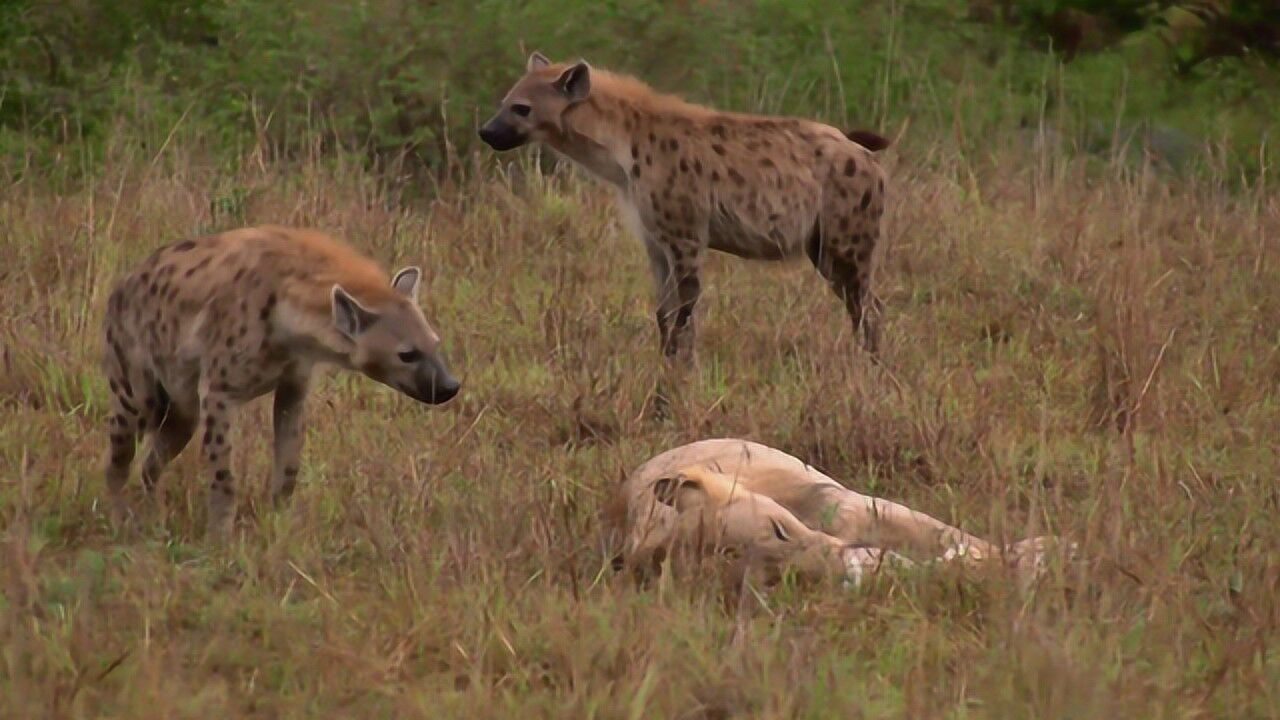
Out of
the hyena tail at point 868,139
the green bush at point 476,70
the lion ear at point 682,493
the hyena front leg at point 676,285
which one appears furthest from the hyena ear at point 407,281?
the green bush at point 476,70

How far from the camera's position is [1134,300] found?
21.5 feet

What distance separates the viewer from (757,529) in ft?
14.9

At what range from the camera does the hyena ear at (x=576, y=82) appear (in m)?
7.32

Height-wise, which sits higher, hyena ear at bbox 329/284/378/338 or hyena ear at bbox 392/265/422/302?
hyena ear at bbox 329/284/378/338

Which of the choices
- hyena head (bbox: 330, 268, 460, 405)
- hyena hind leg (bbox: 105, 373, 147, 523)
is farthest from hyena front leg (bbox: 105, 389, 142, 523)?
hyena head (bbox: 330, 268, 460, 405)

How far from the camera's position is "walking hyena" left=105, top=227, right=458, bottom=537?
491 centimetres

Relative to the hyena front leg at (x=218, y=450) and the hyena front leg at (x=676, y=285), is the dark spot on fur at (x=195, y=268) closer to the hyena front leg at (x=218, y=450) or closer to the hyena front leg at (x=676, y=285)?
the hyena front leg at (x=218, y=450)

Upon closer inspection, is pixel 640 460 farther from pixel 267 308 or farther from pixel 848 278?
pixel 848 278

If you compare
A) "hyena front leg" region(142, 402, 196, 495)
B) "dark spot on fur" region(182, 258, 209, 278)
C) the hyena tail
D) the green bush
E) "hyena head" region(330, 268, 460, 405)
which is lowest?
the green bush

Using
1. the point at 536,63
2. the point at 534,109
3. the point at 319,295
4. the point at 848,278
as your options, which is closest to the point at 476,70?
the point at 536,63

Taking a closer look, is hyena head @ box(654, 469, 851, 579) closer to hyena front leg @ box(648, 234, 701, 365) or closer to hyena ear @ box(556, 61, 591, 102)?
hyena front leg @ box(648, 234, 701, 365)

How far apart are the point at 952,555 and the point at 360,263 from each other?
1.59 meters

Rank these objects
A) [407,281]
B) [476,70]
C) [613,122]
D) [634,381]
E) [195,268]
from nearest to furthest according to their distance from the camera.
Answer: [195,268]
[407,281]
[634,381]
[613,122]
[476,70]

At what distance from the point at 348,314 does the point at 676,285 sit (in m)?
2.32
